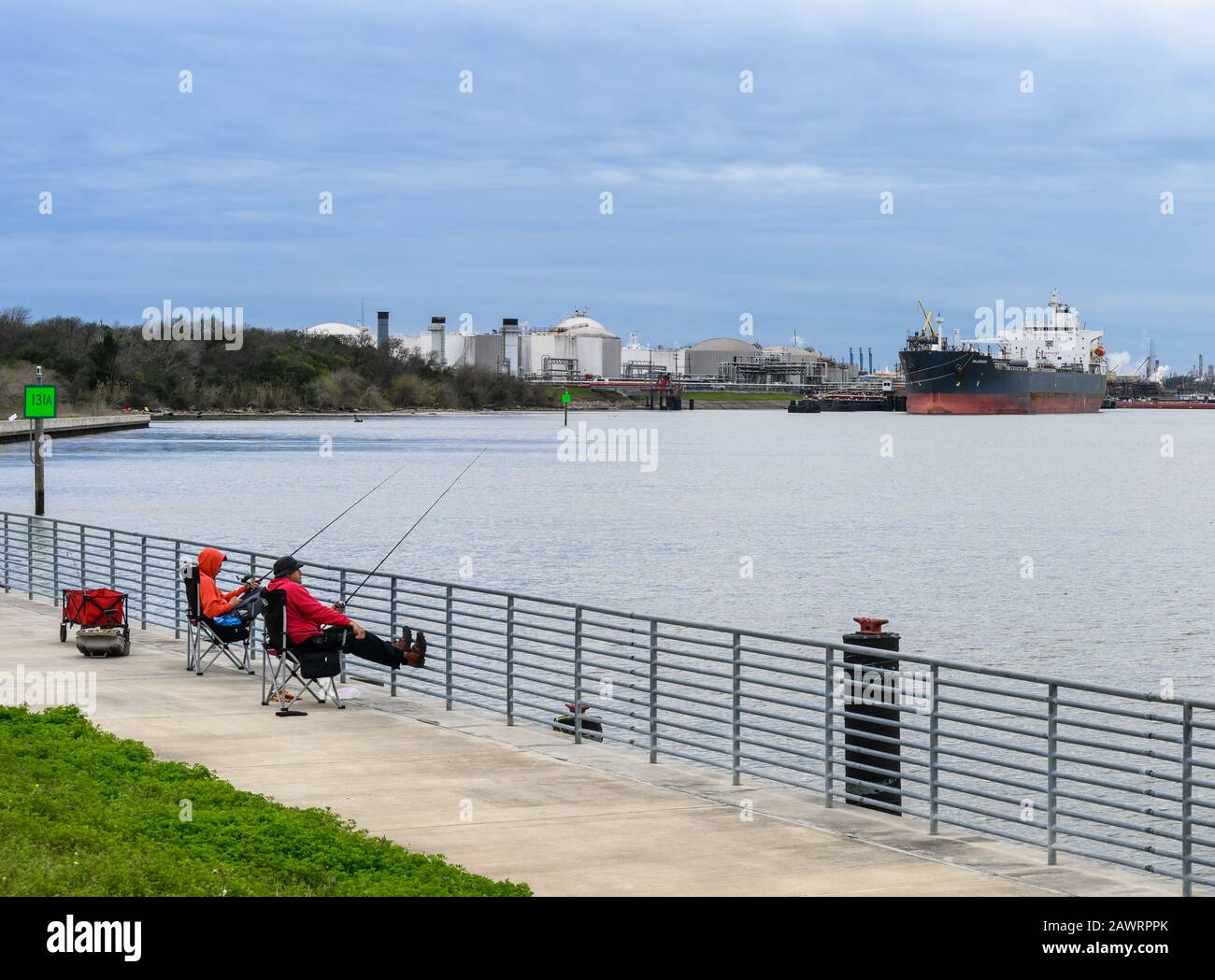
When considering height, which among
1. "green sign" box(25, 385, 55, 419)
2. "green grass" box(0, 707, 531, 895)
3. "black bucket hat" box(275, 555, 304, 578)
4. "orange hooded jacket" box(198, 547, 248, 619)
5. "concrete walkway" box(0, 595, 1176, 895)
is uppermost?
"green sign" box(25, 385, 55, 419)

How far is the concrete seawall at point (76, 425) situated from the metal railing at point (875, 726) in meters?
83.4

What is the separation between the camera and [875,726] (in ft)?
46.1

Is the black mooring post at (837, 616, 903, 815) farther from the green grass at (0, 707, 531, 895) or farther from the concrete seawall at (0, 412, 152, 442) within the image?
the concrete seawall at (0, 412, 152, 442)

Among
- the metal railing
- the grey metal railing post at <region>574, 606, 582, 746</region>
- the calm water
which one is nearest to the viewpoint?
the metal railing

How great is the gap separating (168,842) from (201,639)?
343 inches

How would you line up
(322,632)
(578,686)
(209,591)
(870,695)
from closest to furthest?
(870,695), (578,686), (322,632), (209,591)

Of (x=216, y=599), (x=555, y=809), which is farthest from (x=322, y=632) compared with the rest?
(x=555, y=809)

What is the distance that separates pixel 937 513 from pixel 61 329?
146205 mm

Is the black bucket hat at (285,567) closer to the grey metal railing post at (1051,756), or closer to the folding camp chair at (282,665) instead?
the folding camp chair at (282,665)

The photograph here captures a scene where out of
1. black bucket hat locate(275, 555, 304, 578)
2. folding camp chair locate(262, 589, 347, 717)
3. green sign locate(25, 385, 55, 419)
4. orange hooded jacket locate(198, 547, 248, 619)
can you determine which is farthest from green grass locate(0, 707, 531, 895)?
green sign locate(25, 385, 55, 419)

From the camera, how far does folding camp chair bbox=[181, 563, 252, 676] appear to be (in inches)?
676

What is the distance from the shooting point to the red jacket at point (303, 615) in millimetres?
15016

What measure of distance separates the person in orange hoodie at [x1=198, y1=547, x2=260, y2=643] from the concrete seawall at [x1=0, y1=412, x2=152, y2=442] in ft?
318

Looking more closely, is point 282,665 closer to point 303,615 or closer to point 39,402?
point 303,615
